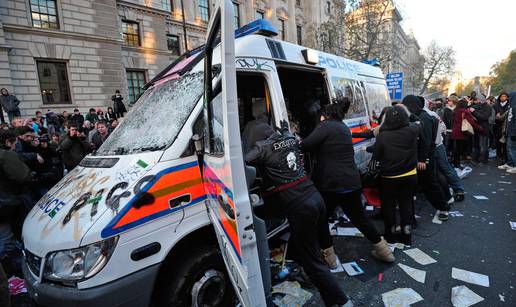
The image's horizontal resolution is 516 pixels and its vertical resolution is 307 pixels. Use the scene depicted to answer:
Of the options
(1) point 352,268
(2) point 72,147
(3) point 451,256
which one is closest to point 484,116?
(3) point 451,256

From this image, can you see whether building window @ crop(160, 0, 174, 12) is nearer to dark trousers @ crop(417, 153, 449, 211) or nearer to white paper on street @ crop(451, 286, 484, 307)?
dark trousers @ crop(417, 153, 449, 211)

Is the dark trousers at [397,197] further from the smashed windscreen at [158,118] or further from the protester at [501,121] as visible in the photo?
the protester at [501,121]

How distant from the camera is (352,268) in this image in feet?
10.9

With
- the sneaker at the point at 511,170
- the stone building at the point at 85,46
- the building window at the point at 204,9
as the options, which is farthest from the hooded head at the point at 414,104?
the building window at the point at 204,9

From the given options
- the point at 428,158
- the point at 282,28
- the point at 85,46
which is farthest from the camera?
the point at 282,28

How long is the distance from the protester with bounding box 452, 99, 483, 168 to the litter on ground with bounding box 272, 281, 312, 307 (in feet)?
24.7

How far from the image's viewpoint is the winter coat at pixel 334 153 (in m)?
3.07

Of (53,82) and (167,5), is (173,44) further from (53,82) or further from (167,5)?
(53,82)

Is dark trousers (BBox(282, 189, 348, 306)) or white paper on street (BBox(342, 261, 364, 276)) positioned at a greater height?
dark trousers (BBox(282, 189, 348, 306))

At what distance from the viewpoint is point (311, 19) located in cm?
3269

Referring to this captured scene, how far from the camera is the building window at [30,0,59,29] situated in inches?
557

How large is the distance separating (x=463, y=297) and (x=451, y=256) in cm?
86

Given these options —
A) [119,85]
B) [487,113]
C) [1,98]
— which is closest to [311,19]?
[119,85]

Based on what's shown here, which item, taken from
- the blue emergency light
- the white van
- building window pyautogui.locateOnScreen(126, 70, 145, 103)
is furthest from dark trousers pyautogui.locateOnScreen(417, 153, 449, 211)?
building window pyautogui.locateOnScreen(126, 70, 145, 103)
